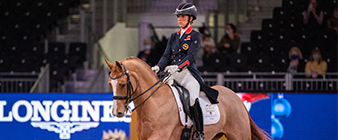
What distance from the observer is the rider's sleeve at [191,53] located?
4.04 m

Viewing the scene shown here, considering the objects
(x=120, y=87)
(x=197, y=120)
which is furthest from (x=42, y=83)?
(x=120, y=87)

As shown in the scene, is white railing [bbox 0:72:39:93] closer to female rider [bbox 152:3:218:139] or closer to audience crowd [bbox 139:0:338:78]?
audience crowd [bbox 139:0:338:78]

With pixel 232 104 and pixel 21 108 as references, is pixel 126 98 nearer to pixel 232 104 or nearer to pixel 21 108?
pixel 232 104

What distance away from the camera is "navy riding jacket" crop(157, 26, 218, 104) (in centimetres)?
410

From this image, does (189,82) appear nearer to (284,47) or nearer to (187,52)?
(187,52)

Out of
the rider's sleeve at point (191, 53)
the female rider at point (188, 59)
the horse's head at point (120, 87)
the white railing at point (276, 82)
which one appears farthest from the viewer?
the white railing at point (276, 82)

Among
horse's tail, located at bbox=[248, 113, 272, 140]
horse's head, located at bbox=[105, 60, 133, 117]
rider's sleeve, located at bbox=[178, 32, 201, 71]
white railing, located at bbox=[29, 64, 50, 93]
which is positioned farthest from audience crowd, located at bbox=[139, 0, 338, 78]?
horse's head, located at bbox=[105, 60, 133, 117]

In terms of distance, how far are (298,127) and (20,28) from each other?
297 inches

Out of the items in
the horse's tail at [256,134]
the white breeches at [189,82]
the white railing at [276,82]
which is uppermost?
the white breeches at [189,82]

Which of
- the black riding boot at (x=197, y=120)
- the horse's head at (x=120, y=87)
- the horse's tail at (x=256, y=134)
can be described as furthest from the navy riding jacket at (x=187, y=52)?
the horse's tail at (x=256, y=134)

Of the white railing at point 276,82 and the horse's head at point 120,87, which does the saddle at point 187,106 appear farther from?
the white railing at point 276,82

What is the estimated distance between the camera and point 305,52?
9.88m

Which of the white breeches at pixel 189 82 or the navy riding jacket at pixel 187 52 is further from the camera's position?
the white breeches at pixel 189 82

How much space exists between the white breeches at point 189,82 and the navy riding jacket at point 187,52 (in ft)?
0.21
